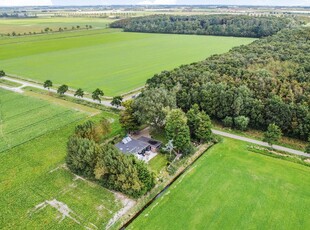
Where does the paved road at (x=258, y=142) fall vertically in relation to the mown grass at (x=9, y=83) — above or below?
above

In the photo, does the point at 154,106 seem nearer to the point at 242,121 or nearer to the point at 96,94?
the point at 242,121

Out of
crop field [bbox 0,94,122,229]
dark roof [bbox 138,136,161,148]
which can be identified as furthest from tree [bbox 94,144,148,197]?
dark roof [bbox 138,136,161,148]

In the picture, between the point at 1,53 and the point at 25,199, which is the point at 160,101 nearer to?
the point at 25,199

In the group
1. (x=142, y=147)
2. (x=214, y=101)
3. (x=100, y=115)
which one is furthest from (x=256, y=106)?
(x=100, y=115)

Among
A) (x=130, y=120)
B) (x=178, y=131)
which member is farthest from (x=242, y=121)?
(x=130, y=120)

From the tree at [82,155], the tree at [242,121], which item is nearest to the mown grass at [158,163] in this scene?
the tree at [82,155]

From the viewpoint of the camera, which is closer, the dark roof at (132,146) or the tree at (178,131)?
the tree at (178,131)

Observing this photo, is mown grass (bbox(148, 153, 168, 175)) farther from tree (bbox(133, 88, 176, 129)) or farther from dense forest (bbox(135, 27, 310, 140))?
dense forest (bbox(135, 27, 310, 140))

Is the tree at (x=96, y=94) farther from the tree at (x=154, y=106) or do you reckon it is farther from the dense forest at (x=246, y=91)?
the tree at (x=154, y=106)
